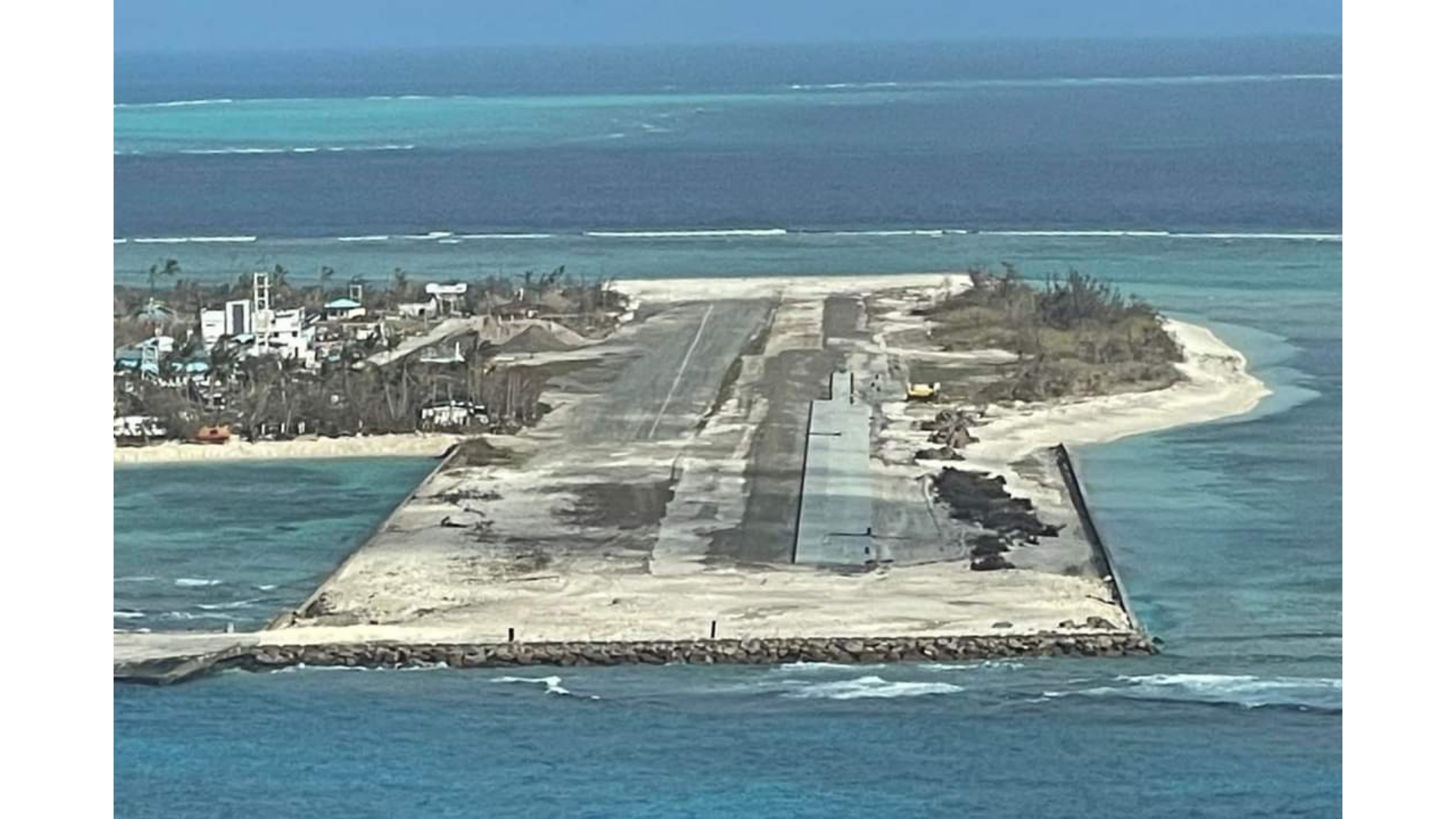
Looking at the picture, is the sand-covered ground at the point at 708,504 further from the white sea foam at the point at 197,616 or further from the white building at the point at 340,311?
the white building at the point at 340,311

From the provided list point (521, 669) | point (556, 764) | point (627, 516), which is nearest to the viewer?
point (556, 764)

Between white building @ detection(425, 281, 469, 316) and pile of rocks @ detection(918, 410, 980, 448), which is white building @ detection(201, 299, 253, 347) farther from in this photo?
pile of rocks @ detection(918, 410, 980, 448)

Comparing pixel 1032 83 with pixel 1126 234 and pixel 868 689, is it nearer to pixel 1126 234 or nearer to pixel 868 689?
pixel 1126 234

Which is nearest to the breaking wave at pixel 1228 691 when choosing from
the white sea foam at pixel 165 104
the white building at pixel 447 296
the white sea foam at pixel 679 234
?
the white sea foam at pixel 679 234

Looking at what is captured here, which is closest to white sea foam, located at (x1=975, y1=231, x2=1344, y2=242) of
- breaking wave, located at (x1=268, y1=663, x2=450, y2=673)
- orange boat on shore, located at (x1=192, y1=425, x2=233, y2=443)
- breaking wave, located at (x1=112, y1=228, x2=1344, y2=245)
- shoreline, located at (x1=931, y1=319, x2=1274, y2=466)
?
breaking wave, located at (x1=112, y1=228, x2=1344, y2=245)

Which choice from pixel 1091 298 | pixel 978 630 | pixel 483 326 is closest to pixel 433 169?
pixel 483 326
